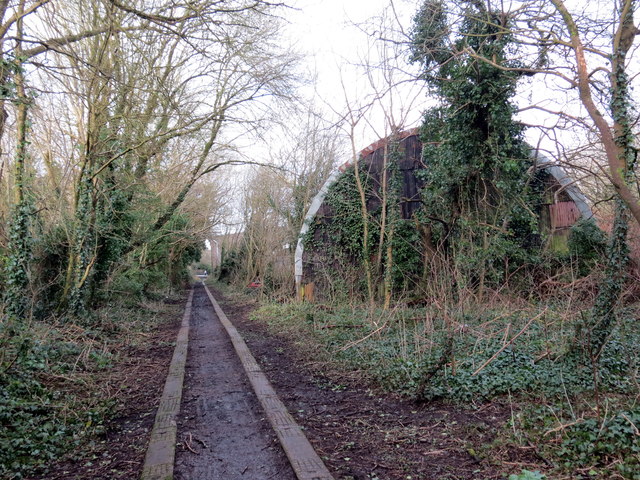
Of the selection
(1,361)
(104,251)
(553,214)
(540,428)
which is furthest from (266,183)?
(540,428)

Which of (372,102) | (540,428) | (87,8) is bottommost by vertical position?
(540,428)

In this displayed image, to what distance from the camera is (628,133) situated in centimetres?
495

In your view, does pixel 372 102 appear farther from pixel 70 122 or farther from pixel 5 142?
pixel 5 142

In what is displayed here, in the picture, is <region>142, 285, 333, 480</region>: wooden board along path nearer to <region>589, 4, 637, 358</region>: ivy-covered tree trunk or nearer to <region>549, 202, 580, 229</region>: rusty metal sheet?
<region>589, 4, 637, 358</region>: ivy-covered tree trunk

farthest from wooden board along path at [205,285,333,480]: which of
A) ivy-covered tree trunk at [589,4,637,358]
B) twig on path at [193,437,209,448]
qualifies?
ivy-covered tree trunk at [589,4,637,358]

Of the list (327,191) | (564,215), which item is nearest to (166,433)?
(327,191)

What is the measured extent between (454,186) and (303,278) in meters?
6.38

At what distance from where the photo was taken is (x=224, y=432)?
452 centimetres

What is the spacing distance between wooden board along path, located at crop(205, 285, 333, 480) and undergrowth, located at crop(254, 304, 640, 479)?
1.39 meters

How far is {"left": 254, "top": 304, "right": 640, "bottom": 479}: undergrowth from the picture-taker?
3.42 meters

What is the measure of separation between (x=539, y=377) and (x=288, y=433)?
2.96 m

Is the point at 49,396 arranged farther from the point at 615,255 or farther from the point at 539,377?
the point at 615,255

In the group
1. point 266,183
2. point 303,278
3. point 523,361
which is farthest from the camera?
point 266,183

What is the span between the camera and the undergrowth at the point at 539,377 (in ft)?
11.2
